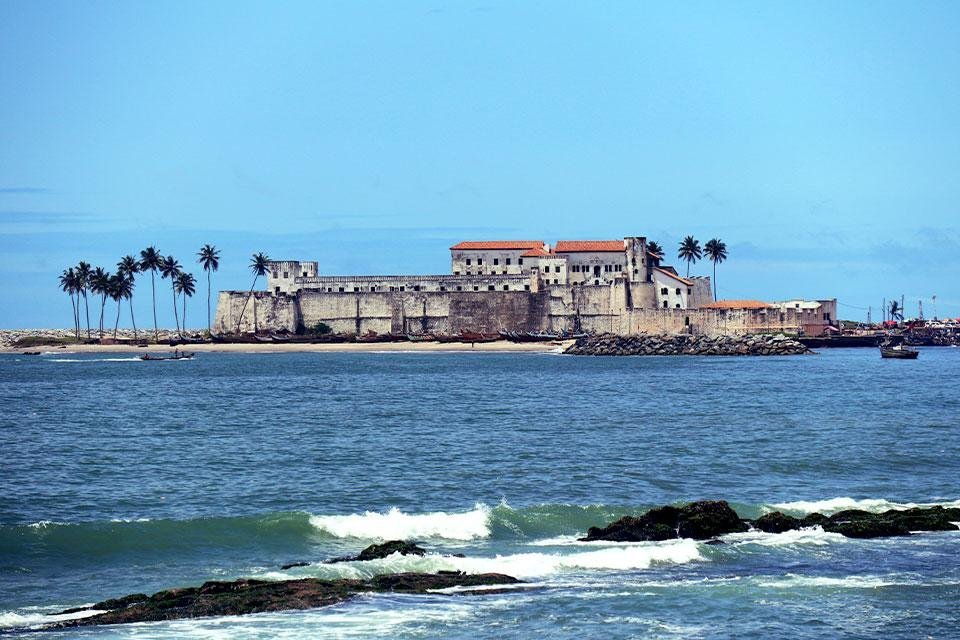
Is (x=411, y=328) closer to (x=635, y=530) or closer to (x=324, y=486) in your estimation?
(x=324, y=486)

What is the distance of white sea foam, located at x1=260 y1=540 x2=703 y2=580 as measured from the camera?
741 inches

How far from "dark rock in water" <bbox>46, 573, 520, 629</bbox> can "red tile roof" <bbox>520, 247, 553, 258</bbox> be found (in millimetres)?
88744

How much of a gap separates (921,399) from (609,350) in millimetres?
46531

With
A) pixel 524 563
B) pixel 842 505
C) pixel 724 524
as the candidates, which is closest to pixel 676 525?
pixel 724 524

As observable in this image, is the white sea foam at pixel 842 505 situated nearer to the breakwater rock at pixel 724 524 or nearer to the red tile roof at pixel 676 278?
the breakwater rock at pixel 724 524

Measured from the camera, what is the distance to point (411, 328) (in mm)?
108000

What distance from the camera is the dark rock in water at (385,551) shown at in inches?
772

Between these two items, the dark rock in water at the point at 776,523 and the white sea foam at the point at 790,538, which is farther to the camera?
the dark rock in water at the point at 776,523

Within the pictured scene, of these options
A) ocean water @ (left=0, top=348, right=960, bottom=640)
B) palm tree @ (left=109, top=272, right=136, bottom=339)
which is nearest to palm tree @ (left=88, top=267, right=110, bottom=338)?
palm tree @ (left=109, top=272, right=136, bottom=339)

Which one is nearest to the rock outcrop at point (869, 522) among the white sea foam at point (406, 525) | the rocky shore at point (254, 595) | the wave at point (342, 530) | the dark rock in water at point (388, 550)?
the wave at point (342, 530)

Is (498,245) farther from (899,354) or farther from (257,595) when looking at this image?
(257,595)

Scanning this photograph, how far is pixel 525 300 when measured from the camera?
4122 inches

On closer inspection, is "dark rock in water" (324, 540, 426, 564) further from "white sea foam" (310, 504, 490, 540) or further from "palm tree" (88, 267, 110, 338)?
"palm tree" (88, 267, 110, 338)

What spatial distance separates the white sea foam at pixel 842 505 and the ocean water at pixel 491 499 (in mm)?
76
